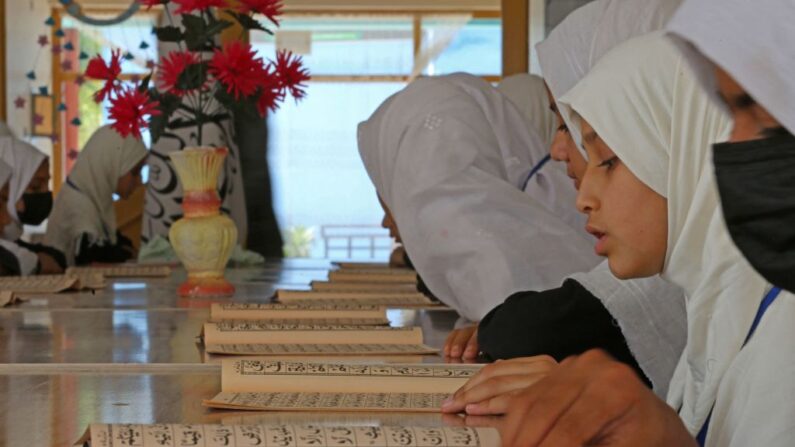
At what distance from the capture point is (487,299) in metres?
2.19

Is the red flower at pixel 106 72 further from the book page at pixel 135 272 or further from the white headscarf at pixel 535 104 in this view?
the white headscarf at pixel 535 104

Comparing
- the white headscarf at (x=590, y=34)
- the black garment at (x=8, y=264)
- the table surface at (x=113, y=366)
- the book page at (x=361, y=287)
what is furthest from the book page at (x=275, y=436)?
the black garment at (x=8, y=264)

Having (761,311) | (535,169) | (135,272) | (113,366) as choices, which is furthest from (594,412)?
(135,272)

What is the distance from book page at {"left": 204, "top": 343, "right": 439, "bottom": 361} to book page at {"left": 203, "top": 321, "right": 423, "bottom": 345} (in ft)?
0.06

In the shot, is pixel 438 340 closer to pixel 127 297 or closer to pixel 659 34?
pixel 659 34

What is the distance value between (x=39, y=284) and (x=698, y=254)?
218cm

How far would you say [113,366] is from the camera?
61.9 inches

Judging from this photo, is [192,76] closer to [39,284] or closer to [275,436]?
[39,284]

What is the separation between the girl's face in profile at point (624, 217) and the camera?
1.20 m

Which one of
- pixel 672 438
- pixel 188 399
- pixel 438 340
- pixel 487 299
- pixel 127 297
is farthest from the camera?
pixel 127 297

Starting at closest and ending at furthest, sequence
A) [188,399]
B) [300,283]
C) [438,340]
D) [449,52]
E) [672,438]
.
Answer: [672,438], [188,399], [438,340], [300,283], [449,52]

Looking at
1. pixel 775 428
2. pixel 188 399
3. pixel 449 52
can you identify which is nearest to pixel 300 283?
pixel 188 399

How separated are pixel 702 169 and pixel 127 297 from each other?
1.91 m

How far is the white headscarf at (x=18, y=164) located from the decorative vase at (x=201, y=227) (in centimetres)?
232
